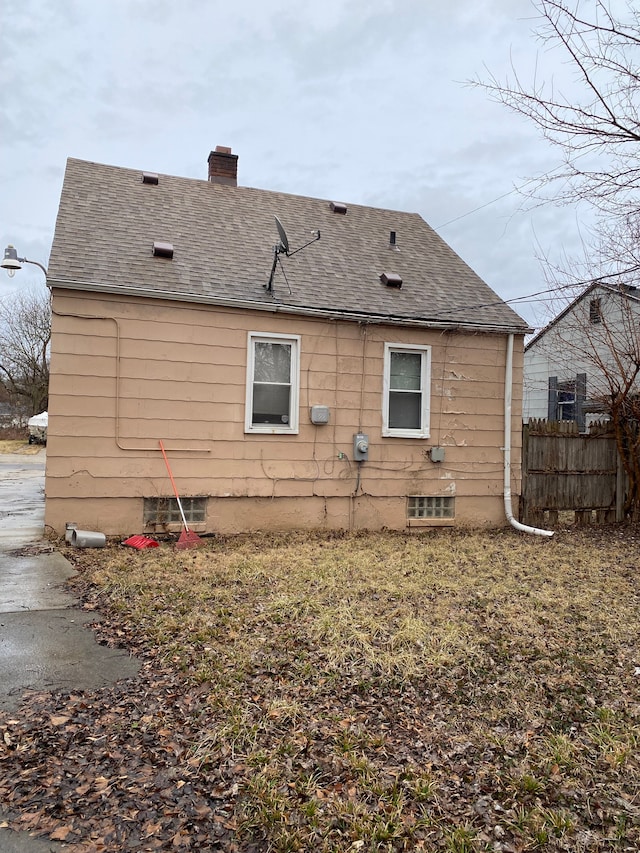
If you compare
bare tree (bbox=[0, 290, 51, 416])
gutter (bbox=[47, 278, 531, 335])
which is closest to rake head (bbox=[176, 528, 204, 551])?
gutter (bbox=[47, 278, 531, 335])

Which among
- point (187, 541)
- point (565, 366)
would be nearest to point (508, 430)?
point (187, 541)

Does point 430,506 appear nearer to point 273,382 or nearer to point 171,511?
point 273,382

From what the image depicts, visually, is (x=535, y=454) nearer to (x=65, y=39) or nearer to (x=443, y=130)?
(x=443, y=130)

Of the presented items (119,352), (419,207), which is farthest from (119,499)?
(419,207)

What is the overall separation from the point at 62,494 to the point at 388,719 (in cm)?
569

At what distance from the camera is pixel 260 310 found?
27.6ft

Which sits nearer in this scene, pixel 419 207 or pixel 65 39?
pixel 65 39

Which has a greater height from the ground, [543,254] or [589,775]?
[543,254]

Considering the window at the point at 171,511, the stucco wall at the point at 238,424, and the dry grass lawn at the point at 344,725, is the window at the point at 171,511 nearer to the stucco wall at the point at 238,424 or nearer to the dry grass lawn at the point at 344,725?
the stucco wall at the point at 238,424

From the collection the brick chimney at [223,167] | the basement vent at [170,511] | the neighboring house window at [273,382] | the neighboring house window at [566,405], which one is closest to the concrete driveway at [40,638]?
the basement vent at [170,511]

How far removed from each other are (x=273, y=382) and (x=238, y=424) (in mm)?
827

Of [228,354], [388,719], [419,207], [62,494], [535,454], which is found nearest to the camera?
[388,719]

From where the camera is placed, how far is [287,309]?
8.46m

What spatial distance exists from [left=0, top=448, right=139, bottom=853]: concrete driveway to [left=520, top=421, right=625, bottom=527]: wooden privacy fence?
284 inches
